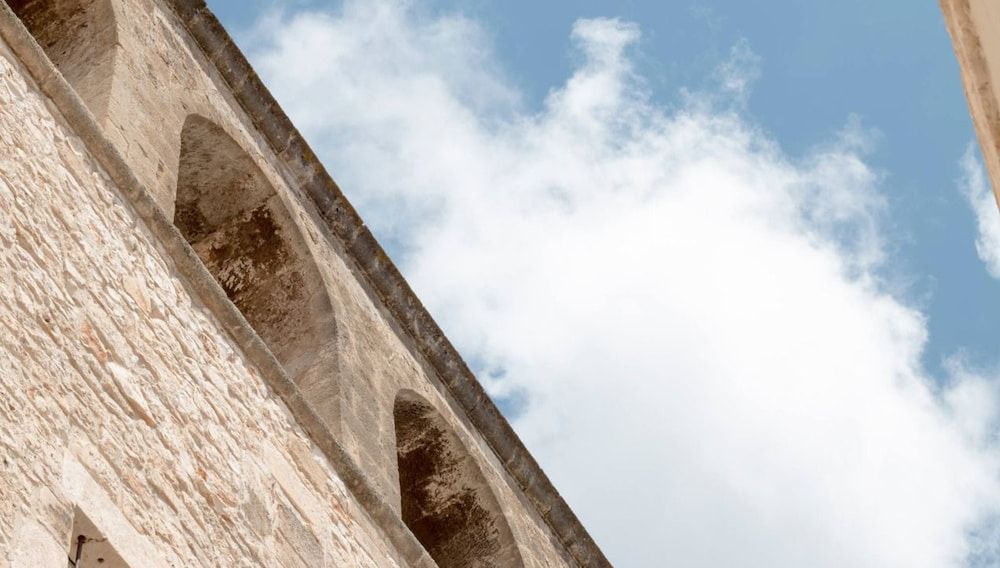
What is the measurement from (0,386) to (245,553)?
3.96 feet

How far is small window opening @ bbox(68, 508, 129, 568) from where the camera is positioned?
581cm

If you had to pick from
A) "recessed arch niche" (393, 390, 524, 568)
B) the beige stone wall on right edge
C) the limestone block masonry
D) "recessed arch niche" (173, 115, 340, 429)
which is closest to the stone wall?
the limestone block masonry

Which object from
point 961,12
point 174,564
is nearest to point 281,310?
point 174,564

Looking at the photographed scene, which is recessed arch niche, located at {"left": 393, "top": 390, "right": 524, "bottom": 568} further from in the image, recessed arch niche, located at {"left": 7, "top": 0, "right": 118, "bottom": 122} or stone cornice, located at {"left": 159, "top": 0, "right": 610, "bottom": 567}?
recessed arch niche, located at {"left": 7, "top": 0, "right": 118, "bottom": 122}

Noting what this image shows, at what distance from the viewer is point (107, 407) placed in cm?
632

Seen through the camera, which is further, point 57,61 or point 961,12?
point 57,61

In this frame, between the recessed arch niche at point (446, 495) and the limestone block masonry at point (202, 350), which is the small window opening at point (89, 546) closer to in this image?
→ the limestone block masonry at point (202, 350)

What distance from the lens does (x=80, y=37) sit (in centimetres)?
931

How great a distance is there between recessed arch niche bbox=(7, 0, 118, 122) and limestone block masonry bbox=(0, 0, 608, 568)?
1 centimetres

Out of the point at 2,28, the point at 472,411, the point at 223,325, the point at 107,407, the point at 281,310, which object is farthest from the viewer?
the point at 472,411

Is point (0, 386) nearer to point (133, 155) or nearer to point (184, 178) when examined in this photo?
point (133, 155)

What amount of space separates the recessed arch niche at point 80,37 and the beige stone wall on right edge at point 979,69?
16.4 feet

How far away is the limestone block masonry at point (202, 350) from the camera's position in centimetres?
611

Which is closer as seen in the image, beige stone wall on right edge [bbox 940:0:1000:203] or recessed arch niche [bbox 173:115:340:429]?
beige stone wall on right edge [bbox 940:0:1000:203]
